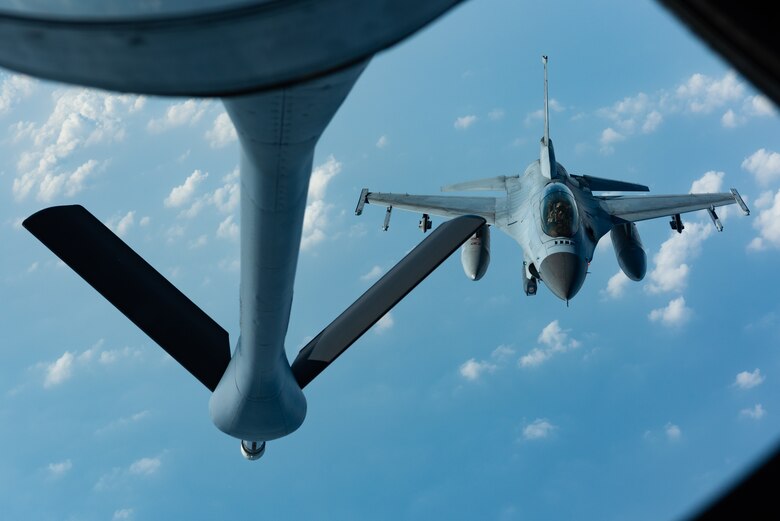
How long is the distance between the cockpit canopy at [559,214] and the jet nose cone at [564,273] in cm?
100

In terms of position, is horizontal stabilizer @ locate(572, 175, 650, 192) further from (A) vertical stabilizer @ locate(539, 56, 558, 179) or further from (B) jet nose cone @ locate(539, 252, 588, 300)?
(B) jet nose cone @ locate(539, 252, 588, 300)

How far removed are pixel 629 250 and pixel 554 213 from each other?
289 inches

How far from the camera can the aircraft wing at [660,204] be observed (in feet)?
119

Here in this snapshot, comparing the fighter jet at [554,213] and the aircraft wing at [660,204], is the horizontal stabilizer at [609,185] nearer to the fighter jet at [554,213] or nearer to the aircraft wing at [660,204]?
the fighter jet at [554,213]

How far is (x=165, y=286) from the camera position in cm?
1447

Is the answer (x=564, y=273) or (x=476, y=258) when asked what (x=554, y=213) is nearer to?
(x=564, y=273)

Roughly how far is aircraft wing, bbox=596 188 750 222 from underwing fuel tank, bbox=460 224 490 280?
22.1 feet

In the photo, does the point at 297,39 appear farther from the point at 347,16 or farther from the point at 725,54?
the point at 725,54

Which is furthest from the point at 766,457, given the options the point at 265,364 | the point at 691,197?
the point at 691,197

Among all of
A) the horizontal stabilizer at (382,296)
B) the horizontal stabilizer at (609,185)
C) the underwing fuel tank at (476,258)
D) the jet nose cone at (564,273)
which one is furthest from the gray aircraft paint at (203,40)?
the horizontal stabilizer at (609,185)

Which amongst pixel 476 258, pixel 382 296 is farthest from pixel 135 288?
pixel 476 258

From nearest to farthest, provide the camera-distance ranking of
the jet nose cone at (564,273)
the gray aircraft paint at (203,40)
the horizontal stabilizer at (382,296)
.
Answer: the gray aircraft paint at (203,40)
the horizontal stabilizer at (382,296)
the jet nose cone at (564,273)

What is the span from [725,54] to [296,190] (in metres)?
6.53

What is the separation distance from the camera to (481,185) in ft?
141
